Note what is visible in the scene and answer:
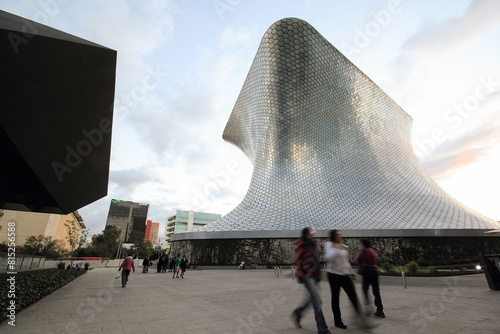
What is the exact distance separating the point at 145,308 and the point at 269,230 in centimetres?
1263

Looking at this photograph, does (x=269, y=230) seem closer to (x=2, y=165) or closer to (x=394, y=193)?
(x=394, y=193)

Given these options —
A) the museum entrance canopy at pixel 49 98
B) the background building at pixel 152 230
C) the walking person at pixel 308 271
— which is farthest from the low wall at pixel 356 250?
the background building at pixel 152 230

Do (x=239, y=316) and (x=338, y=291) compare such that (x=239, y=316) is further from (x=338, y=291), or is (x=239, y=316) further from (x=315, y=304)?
(x=338, y=291)

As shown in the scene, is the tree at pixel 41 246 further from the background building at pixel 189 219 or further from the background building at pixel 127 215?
the background building at pixel 127 215

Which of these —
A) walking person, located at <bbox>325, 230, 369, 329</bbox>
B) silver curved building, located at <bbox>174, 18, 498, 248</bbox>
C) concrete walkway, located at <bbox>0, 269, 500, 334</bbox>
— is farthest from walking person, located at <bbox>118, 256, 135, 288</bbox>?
silver curved building, located at <bbox>174, 18, 498, 248</bbox>

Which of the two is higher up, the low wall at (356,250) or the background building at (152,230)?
the background building at (152,230)

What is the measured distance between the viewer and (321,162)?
71.1 feet

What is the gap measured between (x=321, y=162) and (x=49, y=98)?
2050cm

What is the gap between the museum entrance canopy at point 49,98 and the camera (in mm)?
2896

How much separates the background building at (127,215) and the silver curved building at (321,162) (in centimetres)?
8361

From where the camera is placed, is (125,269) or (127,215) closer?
(125,269)

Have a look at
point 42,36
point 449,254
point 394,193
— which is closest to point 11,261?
point 42,36

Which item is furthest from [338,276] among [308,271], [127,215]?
[127,215]

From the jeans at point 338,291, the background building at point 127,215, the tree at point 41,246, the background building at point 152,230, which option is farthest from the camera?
the background building at point 152,230
